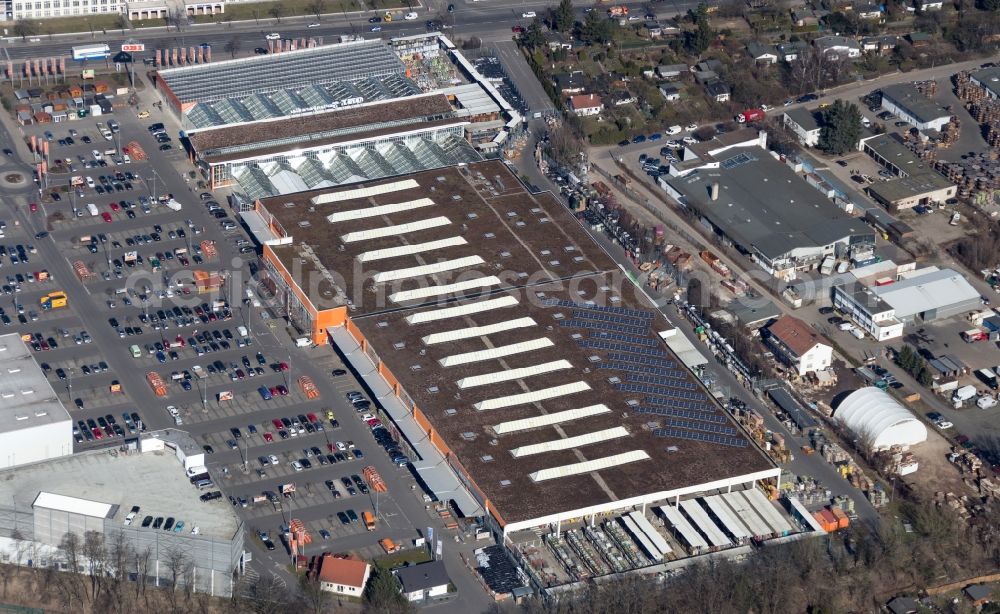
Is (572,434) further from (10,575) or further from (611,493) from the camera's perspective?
(10,575)

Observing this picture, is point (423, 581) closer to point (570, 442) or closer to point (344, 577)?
point (344, 577)

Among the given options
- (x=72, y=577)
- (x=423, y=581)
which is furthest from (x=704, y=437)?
(x=72, y=577)

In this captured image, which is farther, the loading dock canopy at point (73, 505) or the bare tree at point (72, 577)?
the loading dock canopy at point (73, 505)

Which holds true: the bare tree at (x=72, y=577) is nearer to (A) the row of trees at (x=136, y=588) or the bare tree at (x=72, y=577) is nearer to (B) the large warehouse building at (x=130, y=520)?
(A) the row of trees at (x=136, y=588)

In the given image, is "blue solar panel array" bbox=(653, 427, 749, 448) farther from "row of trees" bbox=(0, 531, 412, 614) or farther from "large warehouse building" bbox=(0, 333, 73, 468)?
"large warehouse building" bbox=(0, 333, 73, 468)

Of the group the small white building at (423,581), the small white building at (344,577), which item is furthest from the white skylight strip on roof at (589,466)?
the small white building at (344,577)

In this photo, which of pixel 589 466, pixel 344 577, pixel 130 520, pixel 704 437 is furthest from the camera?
pixel 704 437

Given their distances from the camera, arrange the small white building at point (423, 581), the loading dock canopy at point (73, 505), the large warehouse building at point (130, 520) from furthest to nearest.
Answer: the small white building at point (423, 581) < the loading dock canopy at point (73, 505) < the large warehouse building at point (130, 520)
